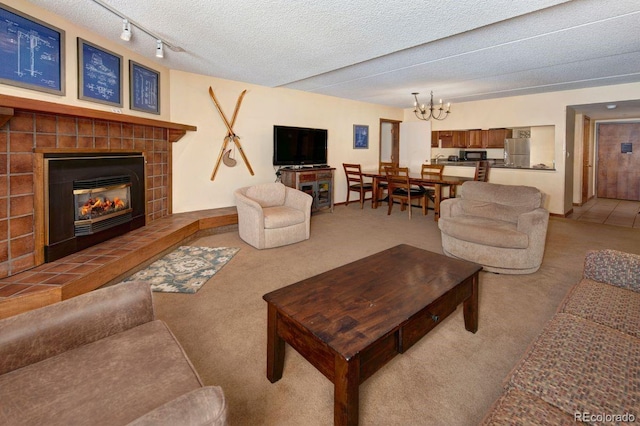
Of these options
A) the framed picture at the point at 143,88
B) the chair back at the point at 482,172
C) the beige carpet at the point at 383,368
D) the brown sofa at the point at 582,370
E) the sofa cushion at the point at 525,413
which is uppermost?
the framed picture at the point at 143,88

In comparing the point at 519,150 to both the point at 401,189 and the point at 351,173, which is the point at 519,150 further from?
the point at 351,173

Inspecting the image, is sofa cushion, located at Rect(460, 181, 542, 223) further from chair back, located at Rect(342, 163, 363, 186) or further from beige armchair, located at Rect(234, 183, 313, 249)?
chair back, located at Rect(342, 163, 363, 186)

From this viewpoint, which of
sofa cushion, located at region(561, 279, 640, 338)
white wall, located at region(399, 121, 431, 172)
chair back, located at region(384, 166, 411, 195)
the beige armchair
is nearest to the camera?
sofa cushion, located at region(561, 279, 640, 338)

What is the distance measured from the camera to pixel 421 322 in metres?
1.63

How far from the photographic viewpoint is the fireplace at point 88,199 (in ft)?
8.46

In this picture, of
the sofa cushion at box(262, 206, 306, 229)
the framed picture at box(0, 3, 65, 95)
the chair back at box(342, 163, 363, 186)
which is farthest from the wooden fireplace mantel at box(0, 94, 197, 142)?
the chair back at box(342, 163, 363, 186)

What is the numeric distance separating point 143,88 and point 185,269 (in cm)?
219

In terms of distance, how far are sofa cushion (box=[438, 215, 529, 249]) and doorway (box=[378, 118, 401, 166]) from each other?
4.52 metres

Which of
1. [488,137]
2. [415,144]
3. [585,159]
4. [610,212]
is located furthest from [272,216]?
[585,159]

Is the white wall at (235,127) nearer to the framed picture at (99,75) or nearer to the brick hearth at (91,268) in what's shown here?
the brick hearth at (91,268)

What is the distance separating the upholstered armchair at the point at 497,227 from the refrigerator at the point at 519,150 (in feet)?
13.2

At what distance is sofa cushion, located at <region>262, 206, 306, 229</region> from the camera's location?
382 cm

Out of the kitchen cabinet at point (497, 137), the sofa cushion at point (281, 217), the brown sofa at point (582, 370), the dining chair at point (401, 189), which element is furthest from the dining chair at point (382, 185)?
the brown sofa at point (582, 370)

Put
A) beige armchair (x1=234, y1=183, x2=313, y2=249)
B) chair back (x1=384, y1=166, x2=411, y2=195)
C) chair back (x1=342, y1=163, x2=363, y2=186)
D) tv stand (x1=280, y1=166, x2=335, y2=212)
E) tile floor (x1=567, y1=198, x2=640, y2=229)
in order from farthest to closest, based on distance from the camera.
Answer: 1. chair back (x1=342, y1=163, x2=363, y2=186)
2. chair back (x1=384, y1=166, x2=411, y2=195)
3. tile floor (x1=567, y1=198, x2=640, y2=229)
4. tv stand (x1=280, y1=166, x2=335, y2=212)
5. beige armchair (x1=234, y1=183, x2=313, y2=249)
